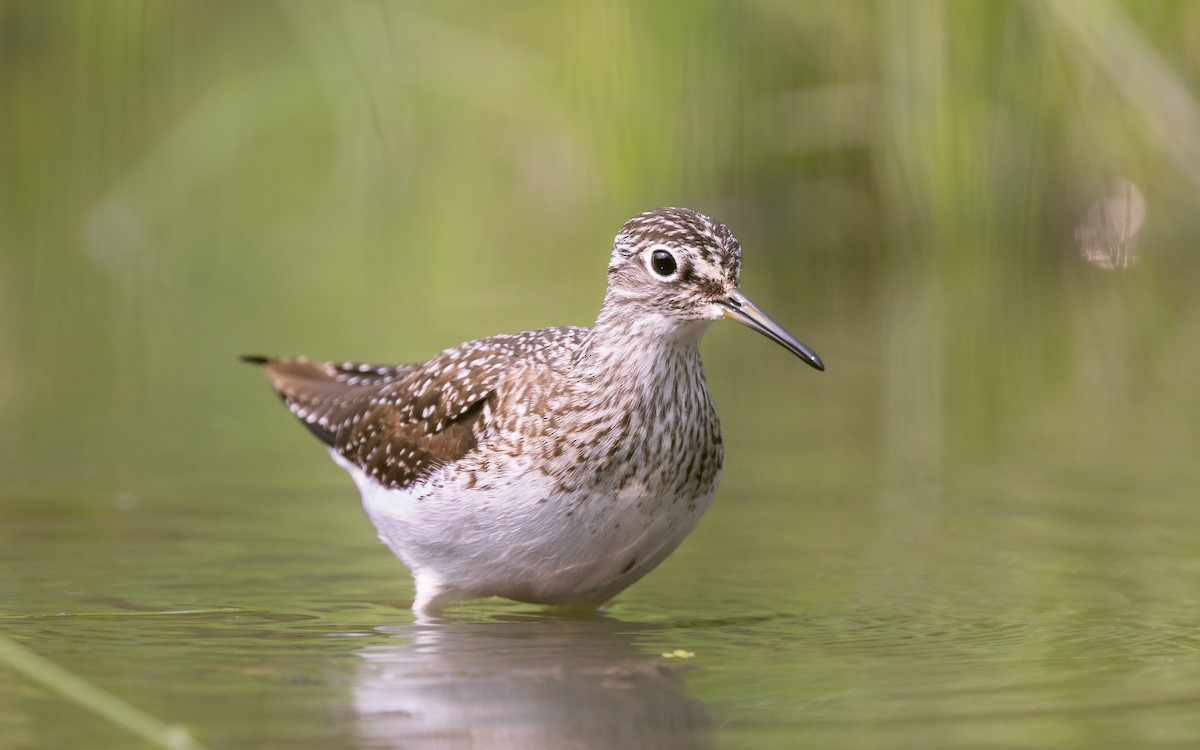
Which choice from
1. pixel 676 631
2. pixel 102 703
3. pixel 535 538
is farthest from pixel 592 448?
pixel 102 703

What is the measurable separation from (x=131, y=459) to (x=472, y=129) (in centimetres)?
1521

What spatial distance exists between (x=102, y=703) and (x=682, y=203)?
38.0 feet

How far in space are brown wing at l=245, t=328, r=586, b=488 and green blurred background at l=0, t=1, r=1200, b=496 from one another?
140 cm

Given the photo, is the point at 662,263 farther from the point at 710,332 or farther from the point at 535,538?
the point at 710,332

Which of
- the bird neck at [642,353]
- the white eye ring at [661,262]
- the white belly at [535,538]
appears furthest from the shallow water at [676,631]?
the white eye ring at [661,262]

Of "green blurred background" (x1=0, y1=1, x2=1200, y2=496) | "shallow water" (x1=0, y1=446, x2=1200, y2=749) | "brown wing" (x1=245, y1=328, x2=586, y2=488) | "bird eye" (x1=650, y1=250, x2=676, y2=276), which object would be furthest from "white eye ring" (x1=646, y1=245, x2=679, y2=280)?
"green blurred background" (x1=0, y1=1, x2=1200, y2=496)

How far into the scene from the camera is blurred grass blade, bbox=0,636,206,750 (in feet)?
16.3

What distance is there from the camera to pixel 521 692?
6.34 m

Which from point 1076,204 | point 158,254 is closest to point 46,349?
point 158,254

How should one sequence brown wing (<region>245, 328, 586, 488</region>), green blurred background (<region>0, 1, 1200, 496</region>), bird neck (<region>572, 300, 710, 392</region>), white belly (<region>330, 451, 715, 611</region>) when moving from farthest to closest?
green blurred background (<region>0, 1, 1200, 496</region>) < brown wing (<region>245, 328, 586, 488</region>) < bird neck (<region>572, 300, 710, 392</region>) < white belly (<region>330, 451, 715, 611</region>)

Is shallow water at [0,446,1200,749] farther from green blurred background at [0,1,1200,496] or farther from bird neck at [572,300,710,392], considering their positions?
green blurred background at [0,1,1200,496]

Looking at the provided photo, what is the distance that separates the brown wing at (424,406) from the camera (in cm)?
813

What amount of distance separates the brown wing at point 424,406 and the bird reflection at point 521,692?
971 millimetres

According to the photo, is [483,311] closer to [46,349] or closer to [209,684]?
[46,349]
